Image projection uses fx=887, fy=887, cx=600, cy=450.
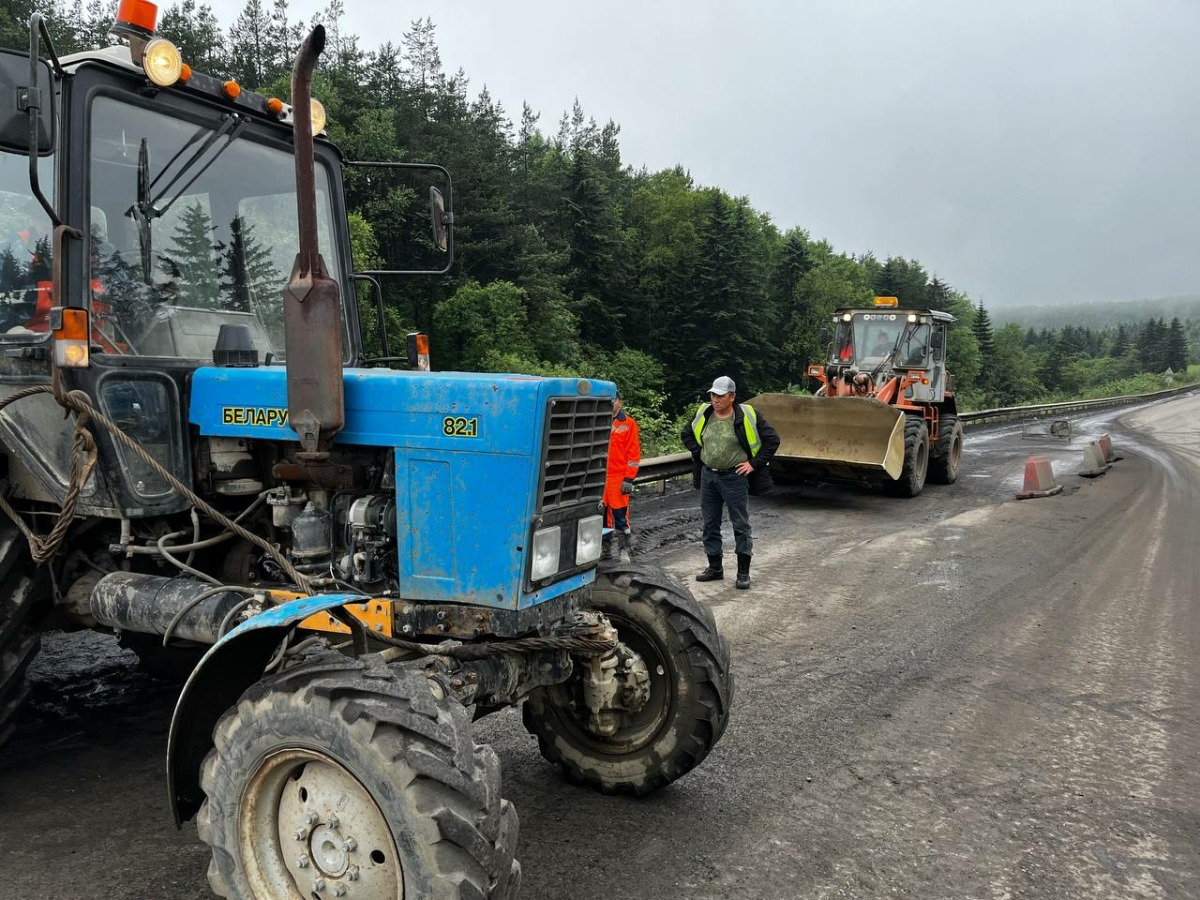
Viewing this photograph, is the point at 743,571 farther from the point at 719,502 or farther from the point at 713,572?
the point at 719,502

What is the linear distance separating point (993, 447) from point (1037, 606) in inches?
569

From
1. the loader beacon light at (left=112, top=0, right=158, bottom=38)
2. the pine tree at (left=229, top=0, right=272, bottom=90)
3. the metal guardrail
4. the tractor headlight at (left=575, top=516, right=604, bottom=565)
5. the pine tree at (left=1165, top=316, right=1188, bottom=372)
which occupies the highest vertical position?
the pine tree at (left=229, top=0, right=272, bottom=90)

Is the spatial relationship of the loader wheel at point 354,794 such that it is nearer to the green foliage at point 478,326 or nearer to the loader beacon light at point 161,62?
the loader beacon light at point 161,62

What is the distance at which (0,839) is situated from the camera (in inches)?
131

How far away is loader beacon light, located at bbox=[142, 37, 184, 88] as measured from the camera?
3252 millimetres

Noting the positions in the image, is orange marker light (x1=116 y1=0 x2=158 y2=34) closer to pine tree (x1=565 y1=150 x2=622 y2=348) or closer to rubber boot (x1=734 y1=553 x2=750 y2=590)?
rubber boot (x1=734 y1=553 x2=750 y2=590)

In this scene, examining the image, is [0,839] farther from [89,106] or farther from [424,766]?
[89,106]

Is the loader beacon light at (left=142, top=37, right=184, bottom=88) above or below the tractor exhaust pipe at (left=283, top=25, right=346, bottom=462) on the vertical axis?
above

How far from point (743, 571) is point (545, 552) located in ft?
15.0

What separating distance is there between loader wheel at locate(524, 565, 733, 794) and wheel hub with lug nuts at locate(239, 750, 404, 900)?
1298 millimetres

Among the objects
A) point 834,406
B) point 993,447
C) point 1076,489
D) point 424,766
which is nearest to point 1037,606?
point 834,406

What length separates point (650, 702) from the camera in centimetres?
373

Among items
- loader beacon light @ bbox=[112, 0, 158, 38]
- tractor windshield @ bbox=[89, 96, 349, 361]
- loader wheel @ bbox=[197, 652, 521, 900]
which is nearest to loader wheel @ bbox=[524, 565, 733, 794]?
loader wheel @ bbox=[197, 652, 521, 900]

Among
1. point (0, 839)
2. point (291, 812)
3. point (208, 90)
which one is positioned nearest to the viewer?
point (291, 812)
